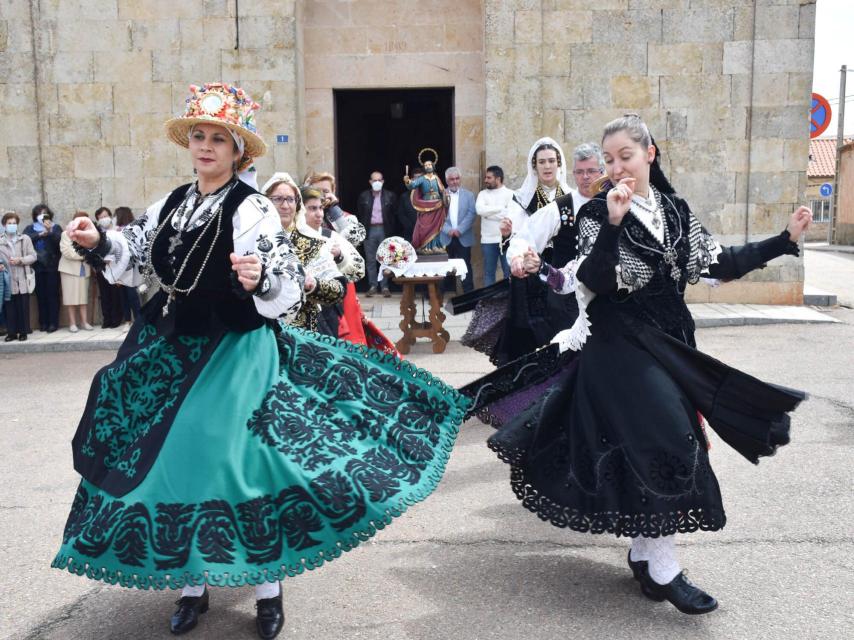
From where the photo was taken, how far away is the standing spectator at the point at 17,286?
11.6 meters

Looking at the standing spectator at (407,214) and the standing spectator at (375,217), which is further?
the standing spectator at (375,217)

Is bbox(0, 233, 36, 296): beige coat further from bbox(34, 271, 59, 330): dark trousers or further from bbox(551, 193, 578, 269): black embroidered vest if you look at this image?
bbox(551, 193, 578, 269): black embroidered vest

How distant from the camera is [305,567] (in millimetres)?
3121

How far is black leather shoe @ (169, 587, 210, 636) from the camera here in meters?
3.50

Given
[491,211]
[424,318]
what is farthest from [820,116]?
[424,318]

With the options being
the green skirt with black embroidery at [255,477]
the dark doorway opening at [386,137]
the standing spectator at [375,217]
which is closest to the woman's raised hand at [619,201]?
the green skirt with black embroidery at [255,477]

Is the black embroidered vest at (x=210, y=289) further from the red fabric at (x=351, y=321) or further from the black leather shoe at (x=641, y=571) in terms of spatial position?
the red fabric at (x=351, y=321)

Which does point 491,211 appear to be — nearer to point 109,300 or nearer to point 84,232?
point 109,300

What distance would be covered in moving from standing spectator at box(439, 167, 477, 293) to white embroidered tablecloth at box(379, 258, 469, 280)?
2.91 m

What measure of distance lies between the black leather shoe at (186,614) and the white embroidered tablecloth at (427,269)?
6538 mm

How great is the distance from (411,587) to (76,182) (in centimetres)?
1073

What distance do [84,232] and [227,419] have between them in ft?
3.19

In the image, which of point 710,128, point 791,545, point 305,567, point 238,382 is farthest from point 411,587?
point 710,128

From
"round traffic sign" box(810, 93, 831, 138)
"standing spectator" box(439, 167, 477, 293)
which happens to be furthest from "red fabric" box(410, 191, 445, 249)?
"round traffic sign" box(810, 93, 831, 138)
